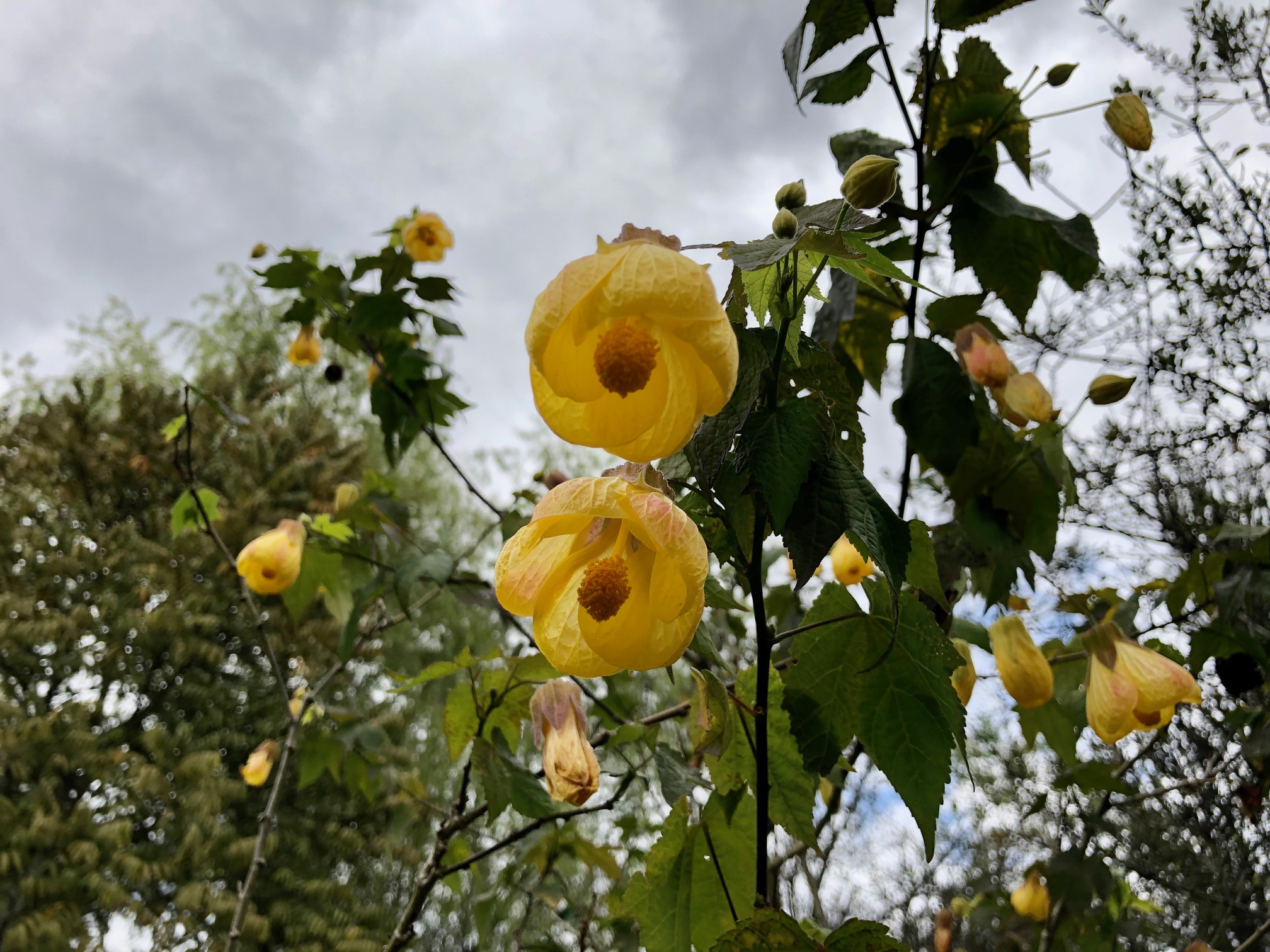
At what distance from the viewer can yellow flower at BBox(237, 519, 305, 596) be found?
1696 mm

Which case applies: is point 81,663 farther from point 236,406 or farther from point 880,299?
point 880,299

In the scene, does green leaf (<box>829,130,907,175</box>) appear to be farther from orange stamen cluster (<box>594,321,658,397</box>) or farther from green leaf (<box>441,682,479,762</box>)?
green leaf (<box>441,682,479,762</box>)

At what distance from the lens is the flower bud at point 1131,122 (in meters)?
1.04

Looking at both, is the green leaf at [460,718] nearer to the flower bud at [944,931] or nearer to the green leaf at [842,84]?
the green leaf at [842,84]

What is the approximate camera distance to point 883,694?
0.63 m

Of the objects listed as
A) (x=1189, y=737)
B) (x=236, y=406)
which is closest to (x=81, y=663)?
(x=236, y=406)

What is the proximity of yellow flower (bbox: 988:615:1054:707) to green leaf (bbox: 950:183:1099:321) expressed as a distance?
1.34 ft

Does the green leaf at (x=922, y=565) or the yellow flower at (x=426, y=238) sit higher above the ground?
the yellow flower at (x=426, y=238)

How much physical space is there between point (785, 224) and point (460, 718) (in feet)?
2.66

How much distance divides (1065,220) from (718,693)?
73 cm

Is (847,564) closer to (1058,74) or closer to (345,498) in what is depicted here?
(1058,74)

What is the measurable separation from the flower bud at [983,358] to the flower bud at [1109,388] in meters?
0.14

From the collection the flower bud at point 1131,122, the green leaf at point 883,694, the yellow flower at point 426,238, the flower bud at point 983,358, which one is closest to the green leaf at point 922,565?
the green leaf at point 883,694

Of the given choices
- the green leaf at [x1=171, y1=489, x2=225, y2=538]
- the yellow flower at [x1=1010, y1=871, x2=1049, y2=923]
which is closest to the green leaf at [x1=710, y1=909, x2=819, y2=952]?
the yellow flower at [x1=1010, y1=871, x2=1049, y2=923]
